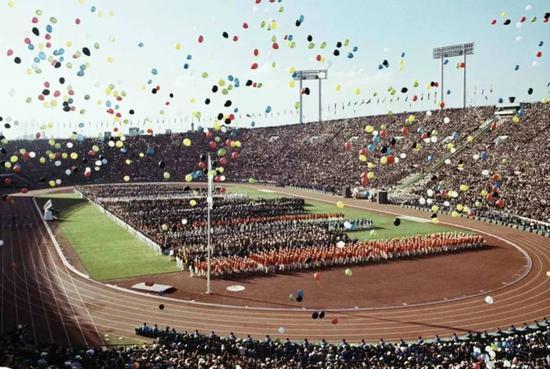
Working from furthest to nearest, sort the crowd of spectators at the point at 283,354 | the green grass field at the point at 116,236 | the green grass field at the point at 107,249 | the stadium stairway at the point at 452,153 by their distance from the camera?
1. the stadium stairway at the point at 452,153
2. the green grass field at the point at 116,236
3. the green grass field at the point at 107,249
4. the crowd of spectators at the point at 283,354

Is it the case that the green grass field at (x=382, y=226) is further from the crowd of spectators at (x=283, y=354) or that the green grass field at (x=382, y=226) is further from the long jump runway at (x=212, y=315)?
the crowd of spectators at (x=283, y=354)

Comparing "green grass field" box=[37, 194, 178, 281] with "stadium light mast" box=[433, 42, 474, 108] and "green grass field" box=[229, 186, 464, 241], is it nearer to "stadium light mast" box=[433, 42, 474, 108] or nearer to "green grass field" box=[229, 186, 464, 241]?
"green grass field" box=[229, 186, 464, 241]

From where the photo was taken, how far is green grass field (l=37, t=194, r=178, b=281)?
27397 millimetres

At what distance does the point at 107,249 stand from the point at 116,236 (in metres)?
4.23

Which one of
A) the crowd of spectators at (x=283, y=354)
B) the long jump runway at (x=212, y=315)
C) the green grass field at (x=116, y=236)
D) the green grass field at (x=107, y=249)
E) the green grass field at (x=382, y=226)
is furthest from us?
the green grass field at (x=382, y=226)

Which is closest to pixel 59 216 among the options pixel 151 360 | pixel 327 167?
pixel 151 360

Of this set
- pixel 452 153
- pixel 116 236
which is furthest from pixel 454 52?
pixel 116 236

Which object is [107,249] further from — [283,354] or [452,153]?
[452,153]

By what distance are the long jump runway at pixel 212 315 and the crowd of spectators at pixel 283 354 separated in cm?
182

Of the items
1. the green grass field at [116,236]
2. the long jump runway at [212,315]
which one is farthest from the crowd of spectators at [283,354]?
the green grass field at [116,236]

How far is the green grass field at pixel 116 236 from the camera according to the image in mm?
27812

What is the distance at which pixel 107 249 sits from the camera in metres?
32.5

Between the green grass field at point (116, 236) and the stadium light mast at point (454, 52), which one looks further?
the stadium light mast at point (454, 52)

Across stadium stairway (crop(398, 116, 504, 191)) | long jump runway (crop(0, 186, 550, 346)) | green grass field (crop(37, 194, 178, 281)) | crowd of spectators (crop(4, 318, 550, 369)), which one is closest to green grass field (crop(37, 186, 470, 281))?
green grass field (crop(37, 194, 178, 281))
